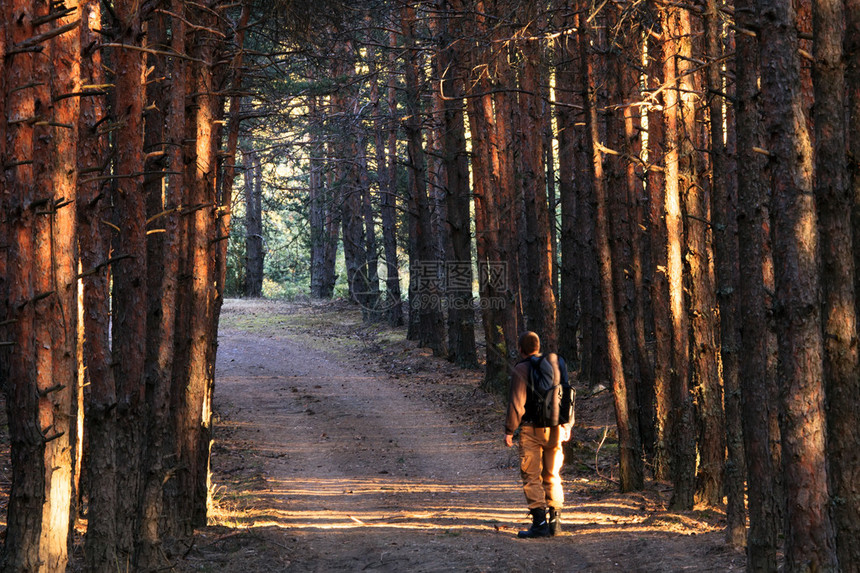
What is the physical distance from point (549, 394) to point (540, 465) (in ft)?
2.78

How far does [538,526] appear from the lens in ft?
28.9

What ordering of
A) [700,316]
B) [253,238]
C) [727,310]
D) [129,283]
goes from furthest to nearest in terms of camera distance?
[253,238] → [700,316] → [727,310] → [129,283]

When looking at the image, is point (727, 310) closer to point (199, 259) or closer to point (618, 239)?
point (618, 239)

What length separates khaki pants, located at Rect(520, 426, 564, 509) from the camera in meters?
8.83

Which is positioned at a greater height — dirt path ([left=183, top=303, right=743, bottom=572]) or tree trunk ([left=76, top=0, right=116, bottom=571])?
tree trunk ([left=76, top=0, right=116, bottom=571])

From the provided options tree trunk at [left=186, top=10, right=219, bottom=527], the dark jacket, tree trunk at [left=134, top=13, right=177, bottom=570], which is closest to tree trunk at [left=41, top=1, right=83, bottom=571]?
tree trunk at [left=134, top=13, right=177, bottom=570]

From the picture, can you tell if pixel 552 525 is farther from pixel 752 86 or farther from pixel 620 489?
pixel 752 86

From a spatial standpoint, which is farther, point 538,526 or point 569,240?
point 569,240

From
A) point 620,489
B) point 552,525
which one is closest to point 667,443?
point 620,489

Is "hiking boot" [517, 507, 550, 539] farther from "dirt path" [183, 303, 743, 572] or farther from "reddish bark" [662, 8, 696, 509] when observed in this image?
"reddish bark" [662, 8, 696, 509]

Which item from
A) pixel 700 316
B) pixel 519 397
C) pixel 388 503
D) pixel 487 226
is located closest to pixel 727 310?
pixel 700 316

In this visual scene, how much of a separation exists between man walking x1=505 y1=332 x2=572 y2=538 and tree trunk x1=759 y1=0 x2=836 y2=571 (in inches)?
133

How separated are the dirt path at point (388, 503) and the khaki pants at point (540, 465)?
475mm

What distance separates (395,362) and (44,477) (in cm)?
1701
